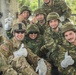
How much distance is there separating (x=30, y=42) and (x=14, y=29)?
50cm

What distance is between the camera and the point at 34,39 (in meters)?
5.15

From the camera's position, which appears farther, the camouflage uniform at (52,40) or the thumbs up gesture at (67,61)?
the camouflage uniform at (52,40)

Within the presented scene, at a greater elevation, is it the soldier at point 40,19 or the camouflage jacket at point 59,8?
the camouflage jacket at point 59,8

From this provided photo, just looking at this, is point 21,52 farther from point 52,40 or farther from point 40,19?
point 40,19

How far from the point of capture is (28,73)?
14.4 feet

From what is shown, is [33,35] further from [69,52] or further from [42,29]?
[69,52]

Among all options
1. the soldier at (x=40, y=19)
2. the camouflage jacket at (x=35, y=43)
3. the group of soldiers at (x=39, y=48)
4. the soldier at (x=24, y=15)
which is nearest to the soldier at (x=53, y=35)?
the group of soldiers at (x=39, y=48)

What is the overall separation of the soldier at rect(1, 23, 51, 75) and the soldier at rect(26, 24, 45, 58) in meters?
0.32

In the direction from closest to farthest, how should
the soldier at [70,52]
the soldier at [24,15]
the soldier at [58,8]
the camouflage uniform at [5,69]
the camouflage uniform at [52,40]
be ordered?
1. the camouflage uniform at [5,69]
2. the soldier at [70,52]
3. the camouflage uniform at [52,40]
4. the soldier at [24,15]
5. the soldier at [58,8]

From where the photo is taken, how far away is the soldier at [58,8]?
6.01m

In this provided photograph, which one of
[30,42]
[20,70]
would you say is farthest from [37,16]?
[20,70]

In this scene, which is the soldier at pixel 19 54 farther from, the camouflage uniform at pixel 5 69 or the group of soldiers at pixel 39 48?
the camouflage uniform at pixel 5 69

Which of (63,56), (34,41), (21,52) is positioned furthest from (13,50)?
(63,56)

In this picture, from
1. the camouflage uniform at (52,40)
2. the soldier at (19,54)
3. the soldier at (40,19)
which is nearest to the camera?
the soldier at (19,54)
